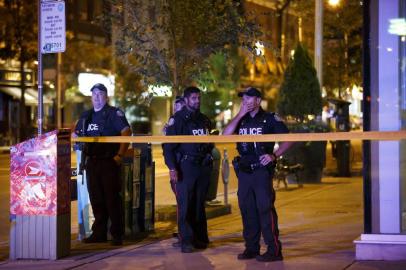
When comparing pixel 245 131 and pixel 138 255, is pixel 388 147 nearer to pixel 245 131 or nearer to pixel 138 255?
pixel 245 131

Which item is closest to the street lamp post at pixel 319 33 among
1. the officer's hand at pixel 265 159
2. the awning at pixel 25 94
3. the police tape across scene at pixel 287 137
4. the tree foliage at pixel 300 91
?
the tree foliage at pixel 300 91

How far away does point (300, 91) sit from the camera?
21.1m

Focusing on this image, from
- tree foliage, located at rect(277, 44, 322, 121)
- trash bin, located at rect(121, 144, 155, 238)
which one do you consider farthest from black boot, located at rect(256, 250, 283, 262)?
tree foliage, located at rect(277, 44, 322, 121)

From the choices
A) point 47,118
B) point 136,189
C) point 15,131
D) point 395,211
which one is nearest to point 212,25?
point 136,189

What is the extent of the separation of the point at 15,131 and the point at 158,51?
3404cm

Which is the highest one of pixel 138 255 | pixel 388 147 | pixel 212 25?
pixel 212 25

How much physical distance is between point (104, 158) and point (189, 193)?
3.90 feet

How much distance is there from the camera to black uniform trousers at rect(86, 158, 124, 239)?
9602 mm

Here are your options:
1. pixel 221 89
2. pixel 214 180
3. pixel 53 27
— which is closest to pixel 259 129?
pixel 53 27

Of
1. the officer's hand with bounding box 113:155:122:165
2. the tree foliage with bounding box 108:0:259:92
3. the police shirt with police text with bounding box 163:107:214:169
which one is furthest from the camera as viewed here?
the tree foliage with bounding box 108:0:259:92

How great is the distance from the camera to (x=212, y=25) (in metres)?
12.6

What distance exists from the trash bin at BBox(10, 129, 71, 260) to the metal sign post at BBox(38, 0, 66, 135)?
1023 mm

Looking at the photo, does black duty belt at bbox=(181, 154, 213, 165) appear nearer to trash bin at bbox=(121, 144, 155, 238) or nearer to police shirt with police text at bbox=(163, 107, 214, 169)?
police shirt with police text at bbox=(163, 107, 214, 169)

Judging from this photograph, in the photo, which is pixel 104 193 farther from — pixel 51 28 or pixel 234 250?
pixel 51 28
